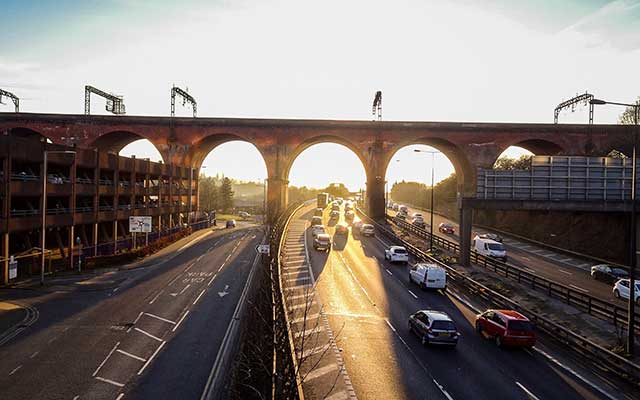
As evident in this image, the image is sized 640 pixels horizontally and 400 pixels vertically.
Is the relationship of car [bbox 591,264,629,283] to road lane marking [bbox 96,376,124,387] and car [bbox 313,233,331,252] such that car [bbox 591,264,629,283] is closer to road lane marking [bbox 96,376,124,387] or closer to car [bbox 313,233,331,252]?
car [bbox 313,233,331,252]

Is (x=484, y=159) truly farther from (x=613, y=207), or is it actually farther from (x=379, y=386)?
Answer: (x=379, y=386)

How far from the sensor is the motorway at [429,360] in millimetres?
15351

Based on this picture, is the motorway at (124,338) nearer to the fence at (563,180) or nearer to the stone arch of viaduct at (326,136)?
the fence at (563,180)

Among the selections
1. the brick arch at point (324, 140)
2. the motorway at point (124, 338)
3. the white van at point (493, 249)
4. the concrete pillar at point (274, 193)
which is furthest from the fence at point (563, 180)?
the concrete pillar at point (274, 193)

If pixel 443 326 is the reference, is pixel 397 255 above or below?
above

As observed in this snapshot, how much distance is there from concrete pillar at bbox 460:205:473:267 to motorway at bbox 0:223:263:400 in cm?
2002

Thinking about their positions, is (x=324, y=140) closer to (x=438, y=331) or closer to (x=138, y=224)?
(x=138, y=224)

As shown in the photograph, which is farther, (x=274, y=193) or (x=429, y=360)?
(x=274, y=193)

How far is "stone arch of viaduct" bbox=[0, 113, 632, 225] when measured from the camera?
65250mm

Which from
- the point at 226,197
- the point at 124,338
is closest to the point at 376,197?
the point at 124,338

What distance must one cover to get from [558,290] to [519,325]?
11.8m

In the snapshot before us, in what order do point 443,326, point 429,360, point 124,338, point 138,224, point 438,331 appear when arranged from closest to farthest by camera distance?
point 429,360
point 438,331
point 443,326
point 124,338
point 138,224

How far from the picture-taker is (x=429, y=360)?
712 inches

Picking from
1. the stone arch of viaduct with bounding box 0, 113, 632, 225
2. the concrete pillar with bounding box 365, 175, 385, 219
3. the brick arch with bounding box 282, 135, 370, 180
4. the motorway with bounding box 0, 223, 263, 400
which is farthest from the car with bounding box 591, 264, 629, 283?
the brick arch with bounding box 282, 135, 370, 180
